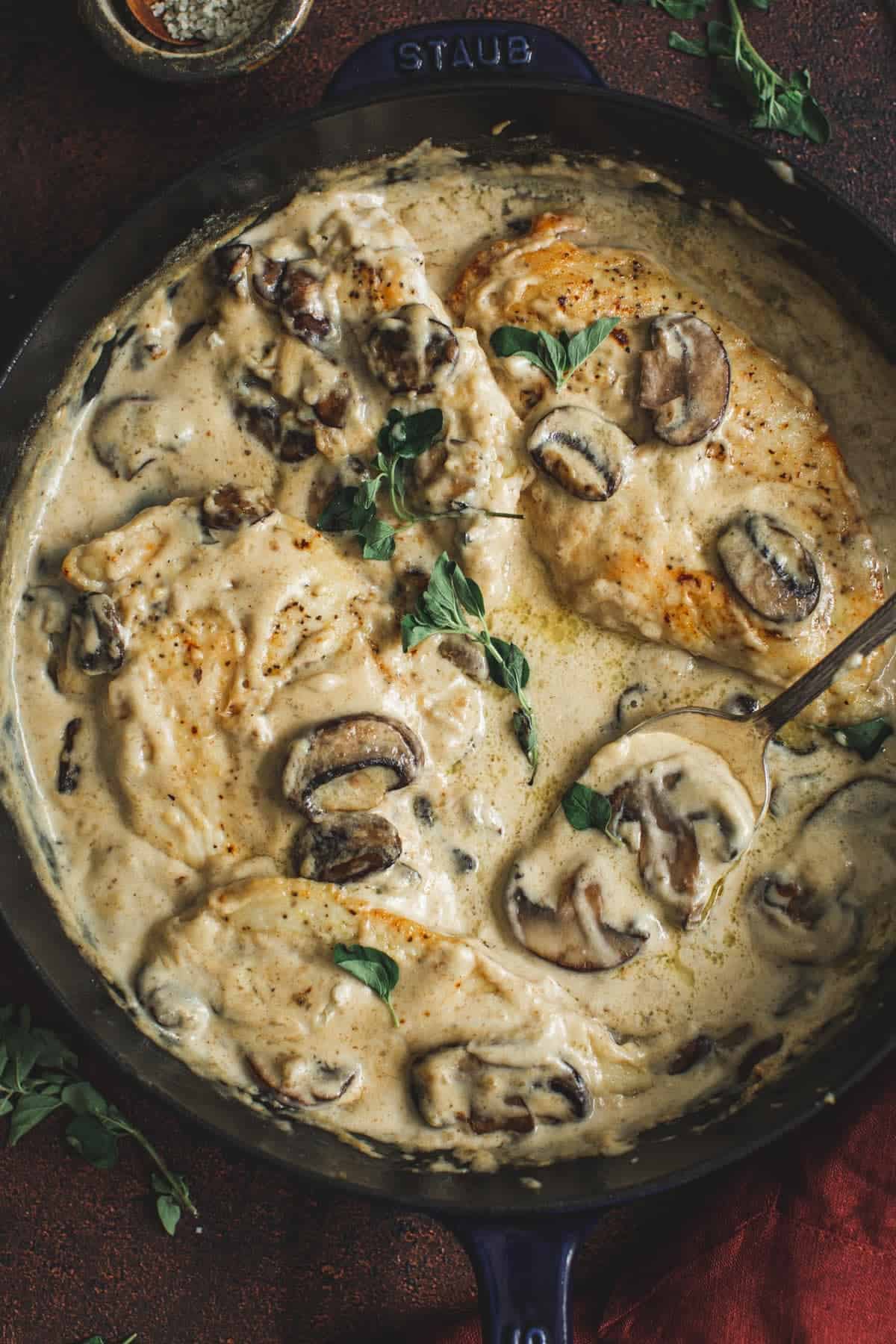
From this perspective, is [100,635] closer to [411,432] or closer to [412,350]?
[411,432]

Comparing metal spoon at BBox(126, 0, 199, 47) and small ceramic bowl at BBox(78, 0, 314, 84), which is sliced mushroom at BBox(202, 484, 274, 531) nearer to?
small ceramic bowl at BBox(78, 0, 314, 84)

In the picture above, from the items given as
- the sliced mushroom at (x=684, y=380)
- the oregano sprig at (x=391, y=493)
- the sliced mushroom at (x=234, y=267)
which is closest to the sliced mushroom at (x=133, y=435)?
the sliced mushroom at (x=234, y=267)

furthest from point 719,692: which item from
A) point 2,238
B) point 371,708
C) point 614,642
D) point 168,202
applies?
point 2,238

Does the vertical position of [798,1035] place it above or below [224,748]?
below

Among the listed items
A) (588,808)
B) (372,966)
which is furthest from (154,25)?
(372,966)

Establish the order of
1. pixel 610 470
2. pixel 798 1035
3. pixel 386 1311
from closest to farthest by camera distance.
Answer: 1. pixel 610 470
2. pixel 798 1035
3. pixel 386 1311

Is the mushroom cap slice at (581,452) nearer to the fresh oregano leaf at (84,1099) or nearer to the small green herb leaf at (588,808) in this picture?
the small green herb leaf at (588,808)

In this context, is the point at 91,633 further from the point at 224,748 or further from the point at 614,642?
the point at 614,642
